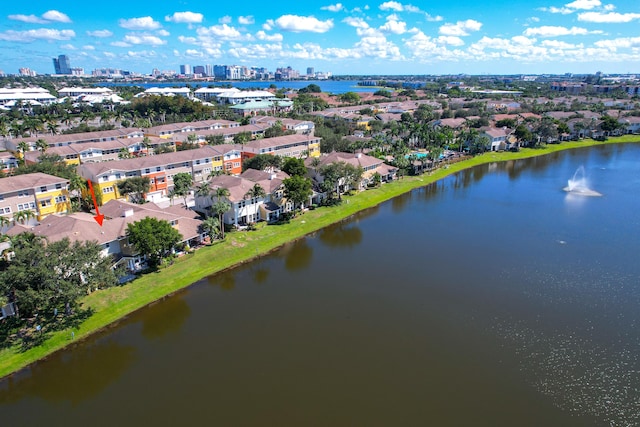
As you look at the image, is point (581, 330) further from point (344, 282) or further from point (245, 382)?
point (245, 382)

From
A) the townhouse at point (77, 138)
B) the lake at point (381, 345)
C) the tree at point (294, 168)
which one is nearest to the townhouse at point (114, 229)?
the lake at point (381, 345)

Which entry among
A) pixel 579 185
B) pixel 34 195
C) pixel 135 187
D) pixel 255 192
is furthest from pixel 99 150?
pixel 579 185

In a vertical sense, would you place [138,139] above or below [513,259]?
above

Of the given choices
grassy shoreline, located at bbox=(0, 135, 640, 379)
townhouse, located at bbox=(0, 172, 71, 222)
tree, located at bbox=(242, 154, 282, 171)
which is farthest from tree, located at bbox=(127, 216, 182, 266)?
tree, located at bbox=(242, 154, 282, 171)

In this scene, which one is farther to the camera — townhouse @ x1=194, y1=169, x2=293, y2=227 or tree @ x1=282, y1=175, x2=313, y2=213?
tree @ x1=282, y1=175, x2=313, y2=213

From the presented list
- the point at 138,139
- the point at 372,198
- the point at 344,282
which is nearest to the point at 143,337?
the point at 344,282

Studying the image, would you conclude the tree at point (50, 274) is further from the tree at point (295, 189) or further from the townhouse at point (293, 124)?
the townhouse at point (293, 124)

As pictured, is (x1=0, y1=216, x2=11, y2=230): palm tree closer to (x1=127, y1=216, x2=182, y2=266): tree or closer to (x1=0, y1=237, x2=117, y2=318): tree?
(x1=0, y1=237, x2=117, y2=318): tree
